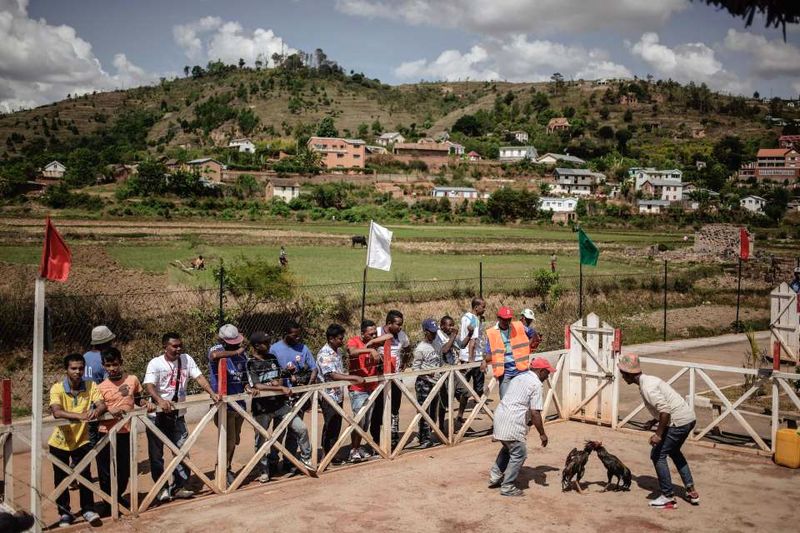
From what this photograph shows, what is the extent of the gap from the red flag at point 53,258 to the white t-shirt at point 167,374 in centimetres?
187

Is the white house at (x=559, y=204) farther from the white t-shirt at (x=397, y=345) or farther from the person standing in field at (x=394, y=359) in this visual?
the person standing in field at (x=394, y=359)

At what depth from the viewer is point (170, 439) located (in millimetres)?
8383

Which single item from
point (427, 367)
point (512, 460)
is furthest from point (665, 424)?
point (427, 367)

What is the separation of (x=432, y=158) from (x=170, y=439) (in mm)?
116355

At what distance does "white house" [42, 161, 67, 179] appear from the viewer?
9991 centimetres

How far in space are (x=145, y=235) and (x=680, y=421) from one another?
4081 cm

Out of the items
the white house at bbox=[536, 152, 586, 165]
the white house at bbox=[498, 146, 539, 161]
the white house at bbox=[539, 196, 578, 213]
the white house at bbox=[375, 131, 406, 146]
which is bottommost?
the white house at bbox=[539, 196, 578, 213]

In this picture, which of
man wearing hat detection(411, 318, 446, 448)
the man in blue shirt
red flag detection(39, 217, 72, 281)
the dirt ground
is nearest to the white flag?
man wearing hat detection(411, 318, 446, 448)

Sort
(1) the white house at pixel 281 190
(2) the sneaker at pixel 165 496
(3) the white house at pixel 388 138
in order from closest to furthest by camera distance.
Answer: (2) the sneaker at pixel 165 496
(1) the white house at pixel 281 190
(3) the white house at pixel 388 138

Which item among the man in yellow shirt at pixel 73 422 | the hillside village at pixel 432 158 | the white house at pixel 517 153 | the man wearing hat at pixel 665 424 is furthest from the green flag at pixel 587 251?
the white house at pixel 517 153

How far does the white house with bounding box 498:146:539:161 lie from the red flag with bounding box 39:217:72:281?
426 feet

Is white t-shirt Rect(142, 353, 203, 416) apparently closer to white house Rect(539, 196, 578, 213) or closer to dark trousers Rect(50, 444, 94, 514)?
dark trousers Rect(50, 444, 94, 514)

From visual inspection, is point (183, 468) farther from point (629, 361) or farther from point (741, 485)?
point (741, 485)

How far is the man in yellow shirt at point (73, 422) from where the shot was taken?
24.0 ft
